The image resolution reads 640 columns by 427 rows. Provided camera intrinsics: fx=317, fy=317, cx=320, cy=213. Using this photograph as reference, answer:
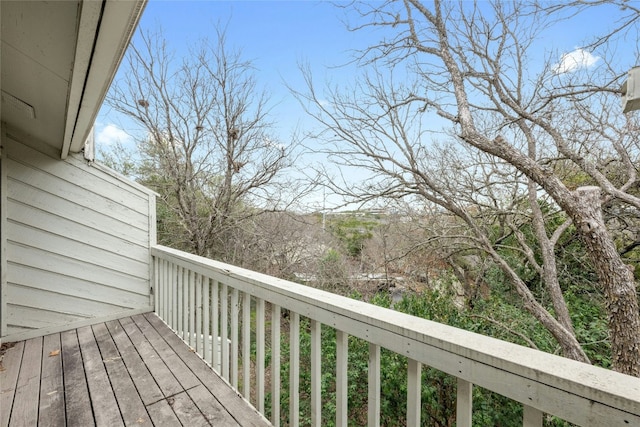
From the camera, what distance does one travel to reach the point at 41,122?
7.80 ft

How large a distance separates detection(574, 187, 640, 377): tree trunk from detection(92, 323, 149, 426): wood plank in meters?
4.14

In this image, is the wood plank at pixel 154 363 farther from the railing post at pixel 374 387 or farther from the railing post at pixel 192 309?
the railing post at pixel 374 387

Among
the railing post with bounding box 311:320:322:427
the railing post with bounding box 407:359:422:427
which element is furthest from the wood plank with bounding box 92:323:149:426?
the railing post with bounding box 407:359:422:427

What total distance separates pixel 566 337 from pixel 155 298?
4731 mm

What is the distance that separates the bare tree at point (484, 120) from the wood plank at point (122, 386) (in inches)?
151

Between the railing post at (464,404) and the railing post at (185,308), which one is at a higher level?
the railing post at (464,404)

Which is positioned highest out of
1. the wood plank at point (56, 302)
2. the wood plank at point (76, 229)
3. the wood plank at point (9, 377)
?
the wood plank at point (76, 229)

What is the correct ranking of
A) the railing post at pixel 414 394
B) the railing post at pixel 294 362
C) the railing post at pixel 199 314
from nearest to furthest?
1. the railing post at pixel 414 394
2. the railing post at pixel 294 362
3. the railing post at pixel 199 314

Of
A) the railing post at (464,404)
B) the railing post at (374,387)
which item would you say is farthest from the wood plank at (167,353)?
the railing post at (464,404)

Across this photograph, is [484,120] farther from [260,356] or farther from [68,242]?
[68,242]

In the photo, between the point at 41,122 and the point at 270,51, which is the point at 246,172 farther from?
the point at 41,122

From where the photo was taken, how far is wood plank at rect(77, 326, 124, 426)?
1751 mm

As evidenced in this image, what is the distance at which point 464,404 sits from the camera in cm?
88

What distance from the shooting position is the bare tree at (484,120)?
4133 millimetres
